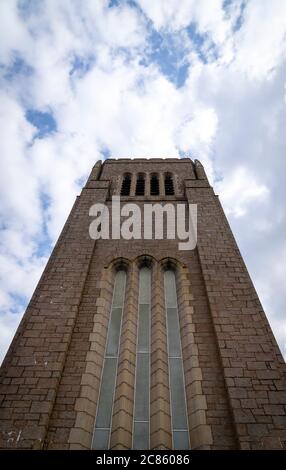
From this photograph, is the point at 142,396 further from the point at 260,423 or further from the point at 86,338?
the point at 260,423

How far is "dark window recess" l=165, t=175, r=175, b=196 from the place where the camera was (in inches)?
595

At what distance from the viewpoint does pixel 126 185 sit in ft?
52.4

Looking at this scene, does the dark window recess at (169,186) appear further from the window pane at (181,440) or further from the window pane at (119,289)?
the window pane at (181,440)

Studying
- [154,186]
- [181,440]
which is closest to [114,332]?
[181,440]

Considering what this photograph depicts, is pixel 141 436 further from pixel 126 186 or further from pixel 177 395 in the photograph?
pixel 126 186

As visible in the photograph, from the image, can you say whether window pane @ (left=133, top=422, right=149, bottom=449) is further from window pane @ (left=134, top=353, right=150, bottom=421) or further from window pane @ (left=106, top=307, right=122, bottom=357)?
window pane @ (left=106, top=307, right=122, bottom=357)

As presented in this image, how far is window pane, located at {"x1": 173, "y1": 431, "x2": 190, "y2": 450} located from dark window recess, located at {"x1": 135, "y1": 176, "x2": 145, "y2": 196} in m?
10.7

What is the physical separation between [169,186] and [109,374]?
1061 cm

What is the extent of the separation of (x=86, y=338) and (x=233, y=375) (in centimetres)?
317

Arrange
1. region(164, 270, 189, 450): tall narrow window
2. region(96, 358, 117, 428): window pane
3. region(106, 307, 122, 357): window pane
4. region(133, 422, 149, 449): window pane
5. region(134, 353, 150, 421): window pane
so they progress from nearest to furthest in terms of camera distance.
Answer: region(133, 422, 149, 449): window pane → region(164, 270, 189, 450): tall narrow window → region(96, 358, 117, 428): window pane → region(134, 353, 150, 421): window pane → region(106, 307, 122, 357): window pane
